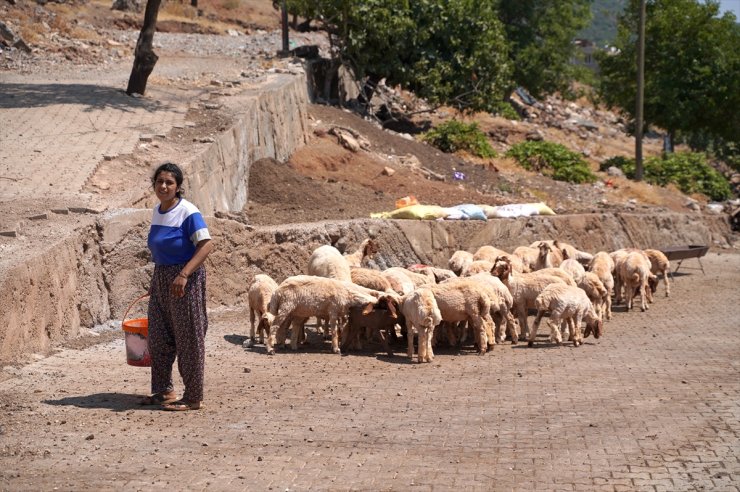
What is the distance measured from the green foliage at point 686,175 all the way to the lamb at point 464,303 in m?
20.4

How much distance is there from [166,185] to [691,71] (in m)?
30.7

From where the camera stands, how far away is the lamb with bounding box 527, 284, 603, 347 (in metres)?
12.8

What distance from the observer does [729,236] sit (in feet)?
88.0

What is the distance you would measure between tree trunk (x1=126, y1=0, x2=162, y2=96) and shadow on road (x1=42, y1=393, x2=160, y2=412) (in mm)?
12064

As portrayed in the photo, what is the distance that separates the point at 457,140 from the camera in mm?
28375

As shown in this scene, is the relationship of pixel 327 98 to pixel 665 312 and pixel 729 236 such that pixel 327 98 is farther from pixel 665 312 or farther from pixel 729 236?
pixel 665 312

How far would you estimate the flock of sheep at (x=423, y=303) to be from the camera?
1152 cm

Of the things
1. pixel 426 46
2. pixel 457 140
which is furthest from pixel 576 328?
pixel 426 46

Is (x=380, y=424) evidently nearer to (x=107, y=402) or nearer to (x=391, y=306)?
(x=107, y=402)

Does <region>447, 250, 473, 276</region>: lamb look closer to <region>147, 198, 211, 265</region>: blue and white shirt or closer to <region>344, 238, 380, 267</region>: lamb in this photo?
<region>344, 238, 380, 267</region>: lamb

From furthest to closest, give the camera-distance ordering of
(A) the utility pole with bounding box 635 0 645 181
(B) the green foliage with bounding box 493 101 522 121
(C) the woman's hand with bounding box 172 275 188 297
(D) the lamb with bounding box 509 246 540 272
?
(B) the green foliage with bounding box 493 101 522 121
(A) the utility pole with bounding box 635 0 645 181
(D) the lamb with bounding box 509 246 540 272
(C) the woman's hand with bounding box 172 275 188 297

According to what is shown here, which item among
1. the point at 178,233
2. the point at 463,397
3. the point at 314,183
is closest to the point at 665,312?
the point at 314,183

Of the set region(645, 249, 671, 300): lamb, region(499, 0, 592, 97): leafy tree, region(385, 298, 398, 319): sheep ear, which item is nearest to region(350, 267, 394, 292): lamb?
region(385, 298, 398, 319): sheep ear

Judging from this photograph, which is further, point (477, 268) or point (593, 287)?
point (593, 287)
